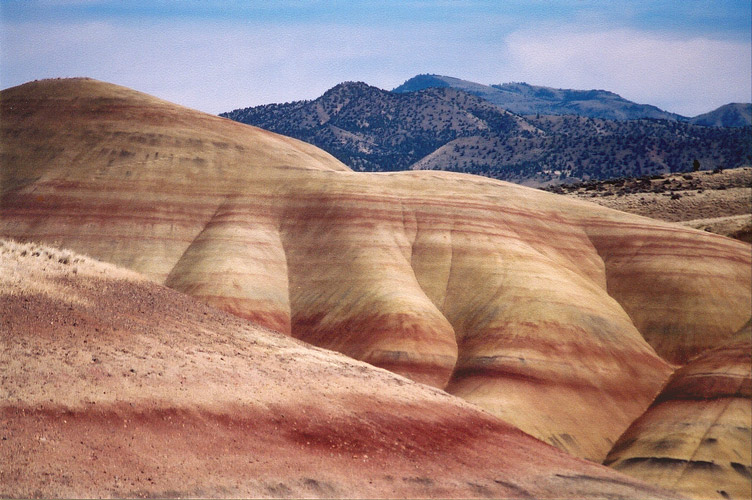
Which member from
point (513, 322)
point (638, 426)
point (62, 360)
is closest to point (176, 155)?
point (513, 322)

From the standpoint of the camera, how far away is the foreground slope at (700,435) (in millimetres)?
41969

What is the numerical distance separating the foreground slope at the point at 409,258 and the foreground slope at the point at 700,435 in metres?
1.96

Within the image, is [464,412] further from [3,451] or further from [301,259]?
[301,259]

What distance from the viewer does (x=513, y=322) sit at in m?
54.2

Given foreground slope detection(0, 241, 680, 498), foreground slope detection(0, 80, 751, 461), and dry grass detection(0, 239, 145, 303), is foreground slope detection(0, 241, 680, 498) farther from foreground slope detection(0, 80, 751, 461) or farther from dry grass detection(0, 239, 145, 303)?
foreground slope detection(0, 80, 751, 461)

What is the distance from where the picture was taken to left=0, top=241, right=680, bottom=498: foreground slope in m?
20.5

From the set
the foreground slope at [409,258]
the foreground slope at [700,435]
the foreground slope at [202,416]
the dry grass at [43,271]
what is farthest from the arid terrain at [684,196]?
the dry grass at [43,271]

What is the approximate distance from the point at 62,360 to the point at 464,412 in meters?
16.7

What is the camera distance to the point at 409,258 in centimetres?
6347

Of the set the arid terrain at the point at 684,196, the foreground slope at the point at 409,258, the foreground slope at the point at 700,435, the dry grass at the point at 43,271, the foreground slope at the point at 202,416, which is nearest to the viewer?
the foreground slope at the point at 202,416

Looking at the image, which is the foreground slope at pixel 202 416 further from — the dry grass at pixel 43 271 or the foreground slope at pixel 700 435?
the foreground slope at pixel 700 435

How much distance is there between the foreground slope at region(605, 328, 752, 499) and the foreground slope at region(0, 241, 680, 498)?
1271 cm

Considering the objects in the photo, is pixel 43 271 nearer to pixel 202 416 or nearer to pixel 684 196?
pixel 202 416

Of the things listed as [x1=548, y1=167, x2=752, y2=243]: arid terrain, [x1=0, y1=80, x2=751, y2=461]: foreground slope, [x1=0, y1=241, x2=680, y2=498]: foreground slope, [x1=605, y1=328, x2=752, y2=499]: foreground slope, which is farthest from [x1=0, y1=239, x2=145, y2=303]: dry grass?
[x1=548, y1=167, x2=752, y2=243]: arid terrain
